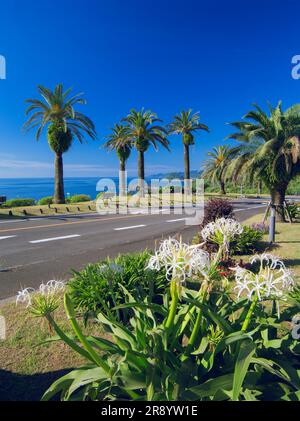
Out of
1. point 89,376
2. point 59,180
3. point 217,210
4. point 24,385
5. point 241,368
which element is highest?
point 59,180

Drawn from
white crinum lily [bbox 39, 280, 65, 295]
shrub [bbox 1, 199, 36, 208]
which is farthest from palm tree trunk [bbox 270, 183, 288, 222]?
shrub [bbox 1, 199, 36, 208]

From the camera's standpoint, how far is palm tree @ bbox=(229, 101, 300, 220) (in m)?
13.2

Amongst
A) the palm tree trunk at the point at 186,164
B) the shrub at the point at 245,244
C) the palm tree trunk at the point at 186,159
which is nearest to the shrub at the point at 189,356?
the shrub at the point at 245,244

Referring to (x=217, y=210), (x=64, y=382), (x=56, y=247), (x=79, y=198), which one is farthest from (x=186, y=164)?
(x=64, y=382)

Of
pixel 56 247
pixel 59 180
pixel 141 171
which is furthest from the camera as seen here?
pixel 141 171

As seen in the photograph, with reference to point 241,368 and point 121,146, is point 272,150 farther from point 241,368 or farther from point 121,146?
point 121,146

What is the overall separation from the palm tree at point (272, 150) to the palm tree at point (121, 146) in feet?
69.2

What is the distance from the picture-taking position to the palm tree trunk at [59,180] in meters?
26.4

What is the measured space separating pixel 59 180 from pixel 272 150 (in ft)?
64.7

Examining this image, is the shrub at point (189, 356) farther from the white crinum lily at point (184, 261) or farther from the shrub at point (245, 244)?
the shrub at point (245, 244)

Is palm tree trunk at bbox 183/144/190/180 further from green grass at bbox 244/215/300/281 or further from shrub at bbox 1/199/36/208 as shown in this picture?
green grass at bbox 244/215/300/281

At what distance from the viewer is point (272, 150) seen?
44.3ft
